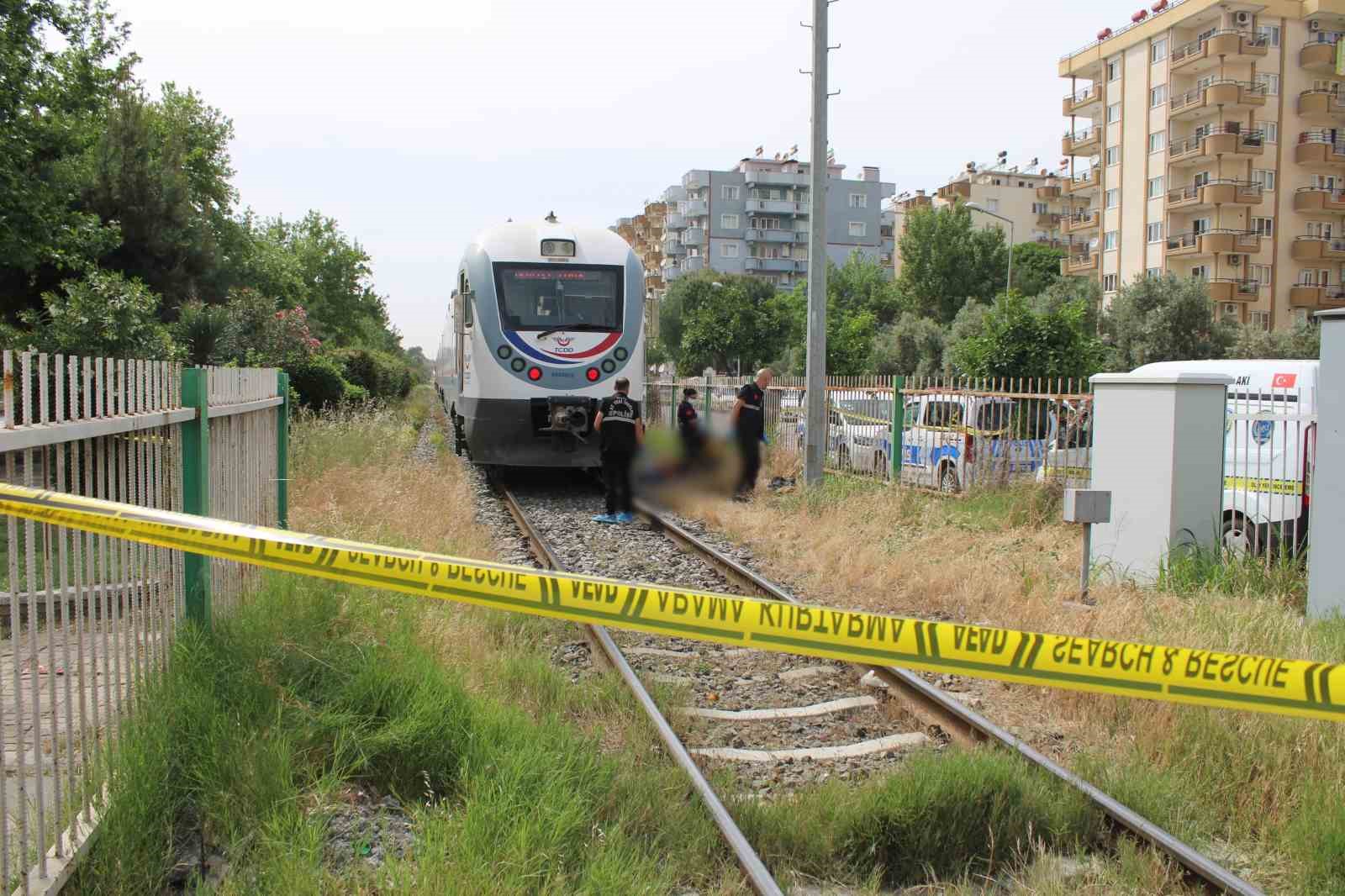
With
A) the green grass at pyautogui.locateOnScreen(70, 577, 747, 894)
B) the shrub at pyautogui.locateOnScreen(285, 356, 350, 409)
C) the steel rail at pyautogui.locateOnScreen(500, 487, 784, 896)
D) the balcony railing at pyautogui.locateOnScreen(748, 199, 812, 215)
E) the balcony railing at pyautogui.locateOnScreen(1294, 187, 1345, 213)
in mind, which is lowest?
the steel rail at pyautogui.locateOnScreen(500, 487, 784, 896)

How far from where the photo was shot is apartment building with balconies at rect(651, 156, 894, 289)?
Result: 103562 millimetres

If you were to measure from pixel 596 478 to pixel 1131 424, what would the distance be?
981cm

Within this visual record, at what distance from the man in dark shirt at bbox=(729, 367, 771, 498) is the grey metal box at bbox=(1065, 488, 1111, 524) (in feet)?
22.0

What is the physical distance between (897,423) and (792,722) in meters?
9.22

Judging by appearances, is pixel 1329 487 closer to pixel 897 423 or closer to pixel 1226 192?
pixel 897 423

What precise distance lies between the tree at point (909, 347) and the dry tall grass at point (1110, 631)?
145 feet

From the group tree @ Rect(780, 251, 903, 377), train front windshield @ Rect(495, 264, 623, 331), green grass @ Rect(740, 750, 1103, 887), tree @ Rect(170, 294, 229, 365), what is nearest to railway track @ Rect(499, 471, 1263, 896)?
green grass @ Rect(740, 750, 1103, 887)

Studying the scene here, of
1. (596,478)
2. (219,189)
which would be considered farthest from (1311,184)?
(219,189)

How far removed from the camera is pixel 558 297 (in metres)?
14.2

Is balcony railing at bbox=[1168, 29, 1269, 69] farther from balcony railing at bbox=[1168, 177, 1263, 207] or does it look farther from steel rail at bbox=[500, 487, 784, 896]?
steel rail at bbox=[500, 487, 784, 896]

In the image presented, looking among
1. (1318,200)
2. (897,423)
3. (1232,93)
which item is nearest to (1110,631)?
(897,423)

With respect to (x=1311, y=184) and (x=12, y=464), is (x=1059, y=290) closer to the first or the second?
(x=1311, y=184)

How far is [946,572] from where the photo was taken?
8367 mm

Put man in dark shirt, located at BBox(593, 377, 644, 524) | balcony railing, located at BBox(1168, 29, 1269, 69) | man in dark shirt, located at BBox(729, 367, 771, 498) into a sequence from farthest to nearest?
balcony railing, located at BBox(1168, 29, 1269, 69)
man in dark shirt, located at BBox(729, 367, 771, 498)
man in dark shirt, located at BBox(593, 377, 644, 524)
